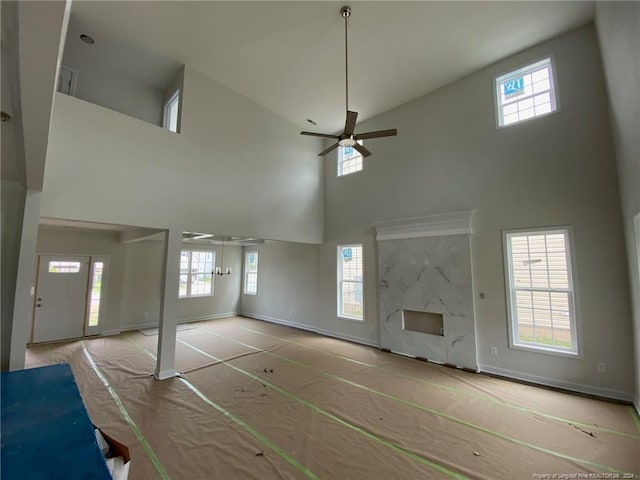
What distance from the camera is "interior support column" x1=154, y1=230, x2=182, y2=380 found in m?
4.48

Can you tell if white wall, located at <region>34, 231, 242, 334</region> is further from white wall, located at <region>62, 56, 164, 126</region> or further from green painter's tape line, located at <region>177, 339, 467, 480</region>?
green painter's tape line, located at <region>177, 339, 467, 480</region>

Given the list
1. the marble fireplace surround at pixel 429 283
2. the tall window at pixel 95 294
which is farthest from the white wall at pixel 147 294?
the marble fireplace surround at pixel 429 283

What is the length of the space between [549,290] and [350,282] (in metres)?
3.95

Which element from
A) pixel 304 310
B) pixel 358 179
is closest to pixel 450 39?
pixel 358 179

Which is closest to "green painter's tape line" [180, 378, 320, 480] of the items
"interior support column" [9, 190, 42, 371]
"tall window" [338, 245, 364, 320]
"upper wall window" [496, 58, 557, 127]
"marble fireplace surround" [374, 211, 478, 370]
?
"interior support column" [9, 190, 42, 371]

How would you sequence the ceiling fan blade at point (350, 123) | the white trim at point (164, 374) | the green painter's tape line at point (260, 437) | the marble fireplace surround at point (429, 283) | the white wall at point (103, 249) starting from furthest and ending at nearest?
the white wall at point (103, 249) < the marble fireplace surround at point (429, 283) < the white trim at point (164, 374) < the ceiling fan blade at point (350, 123) < the green painter's tape line at point (260, 437)

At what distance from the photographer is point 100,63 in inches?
206

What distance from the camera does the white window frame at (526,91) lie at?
4520mm

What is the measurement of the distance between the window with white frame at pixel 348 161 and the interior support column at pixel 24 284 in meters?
5.96

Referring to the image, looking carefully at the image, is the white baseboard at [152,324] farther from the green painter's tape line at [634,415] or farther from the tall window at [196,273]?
the green painter's tape line at [634,415]

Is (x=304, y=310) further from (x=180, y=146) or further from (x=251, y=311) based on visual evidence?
(x=180, y=146)

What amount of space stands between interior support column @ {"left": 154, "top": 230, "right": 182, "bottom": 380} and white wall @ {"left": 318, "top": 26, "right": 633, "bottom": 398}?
4.11 metres

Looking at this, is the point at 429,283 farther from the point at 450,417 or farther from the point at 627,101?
the point at 627,101

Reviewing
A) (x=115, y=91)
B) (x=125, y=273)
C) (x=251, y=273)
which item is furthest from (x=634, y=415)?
(x=125, y=273)
